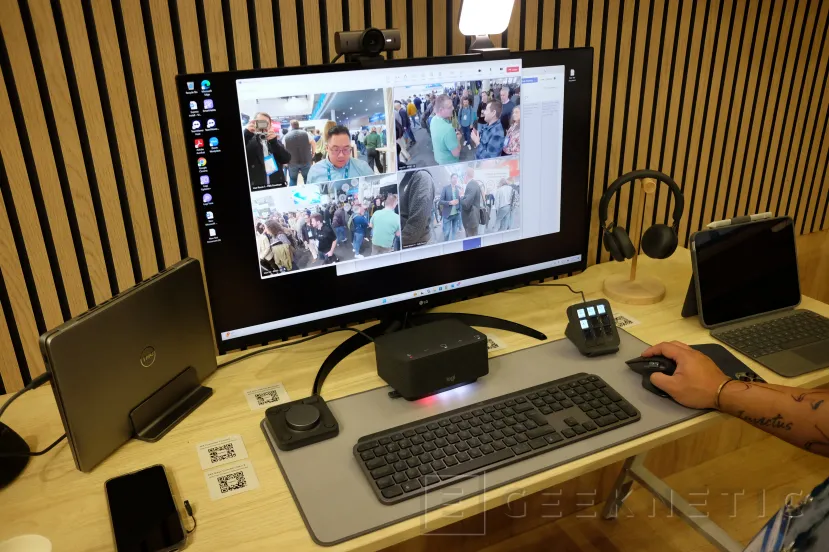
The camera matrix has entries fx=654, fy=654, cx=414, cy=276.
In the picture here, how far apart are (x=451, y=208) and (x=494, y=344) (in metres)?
0.31

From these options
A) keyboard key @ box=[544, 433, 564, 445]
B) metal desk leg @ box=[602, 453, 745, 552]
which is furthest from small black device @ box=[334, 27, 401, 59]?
metal desk leg @ box=[602, 453, 745, 552]

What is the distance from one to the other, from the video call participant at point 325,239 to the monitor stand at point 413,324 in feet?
0.70

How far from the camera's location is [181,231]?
1373mm

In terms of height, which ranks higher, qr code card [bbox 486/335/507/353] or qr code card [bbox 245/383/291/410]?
qr code card [bbox 486/335/507/353]

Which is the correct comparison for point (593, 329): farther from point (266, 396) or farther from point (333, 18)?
point (333, 18)

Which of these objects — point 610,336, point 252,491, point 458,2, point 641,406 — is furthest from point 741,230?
point 252,491

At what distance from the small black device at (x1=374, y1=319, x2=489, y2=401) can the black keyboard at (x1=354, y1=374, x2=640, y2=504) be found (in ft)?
0.24

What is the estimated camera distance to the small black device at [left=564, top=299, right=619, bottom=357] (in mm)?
1342

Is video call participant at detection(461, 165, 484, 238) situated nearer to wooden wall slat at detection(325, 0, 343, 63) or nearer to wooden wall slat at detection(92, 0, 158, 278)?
wooden wall slat at detection(325, 0, 343, 63)

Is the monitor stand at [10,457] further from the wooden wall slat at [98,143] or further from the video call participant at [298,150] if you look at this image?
the video call participant at [298,150]

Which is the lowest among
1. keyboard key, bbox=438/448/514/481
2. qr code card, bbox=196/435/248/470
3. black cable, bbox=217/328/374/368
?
qr code card, bbox=196/435/248/470

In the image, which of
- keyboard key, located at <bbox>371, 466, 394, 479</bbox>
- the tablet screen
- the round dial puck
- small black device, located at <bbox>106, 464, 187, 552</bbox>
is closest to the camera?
small black device, located at <bbox>106, 464, 187, 552</bbox>

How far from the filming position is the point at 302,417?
1.12 meters

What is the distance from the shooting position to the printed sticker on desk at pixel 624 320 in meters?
1.48
